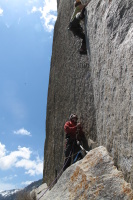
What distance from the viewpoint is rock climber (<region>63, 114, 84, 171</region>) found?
846 cm

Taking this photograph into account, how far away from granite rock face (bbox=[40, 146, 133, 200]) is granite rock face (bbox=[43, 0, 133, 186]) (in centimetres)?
18

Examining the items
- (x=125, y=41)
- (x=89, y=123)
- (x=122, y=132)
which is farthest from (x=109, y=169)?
(x=89, y=123)

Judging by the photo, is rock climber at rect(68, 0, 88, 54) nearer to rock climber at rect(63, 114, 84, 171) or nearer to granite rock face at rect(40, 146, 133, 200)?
rock climber at rect(63, 114, 84, 171)

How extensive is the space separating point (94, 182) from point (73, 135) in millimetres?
3684

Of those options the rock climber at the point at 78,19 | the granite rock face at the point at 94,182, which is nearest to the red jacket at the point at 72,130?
the granite rock face at the point at 94,182

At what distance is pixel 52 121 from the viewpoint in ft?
40.9

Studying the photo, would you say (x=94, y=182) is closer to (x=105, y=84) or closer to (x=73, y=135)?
(x=105, y=84)

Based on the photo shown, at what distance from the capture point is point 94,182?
4.95 m

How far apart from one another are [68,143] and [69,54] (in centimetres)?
426

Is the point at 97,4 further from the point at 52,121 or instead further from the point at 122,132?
the point at 52,121

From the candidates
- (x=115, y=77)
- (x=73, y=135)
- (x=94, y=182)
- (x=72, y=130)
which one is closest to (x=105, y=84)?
(x=115, y=77)

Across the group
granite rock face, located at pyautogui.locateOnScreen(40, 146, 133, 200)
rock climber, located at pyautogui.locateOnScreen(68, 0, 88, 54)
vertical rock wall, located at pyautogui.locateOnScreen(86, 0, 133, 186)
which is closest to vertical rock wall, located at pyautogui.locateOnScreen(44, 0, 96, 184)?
rock climber, located at pyautogui.locateOnScreen(68, 0, 88, 54)

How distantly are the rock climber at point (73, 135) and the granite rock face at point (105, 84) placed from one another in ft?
0.86

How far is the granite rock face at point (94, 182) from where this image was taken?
4.54 m
